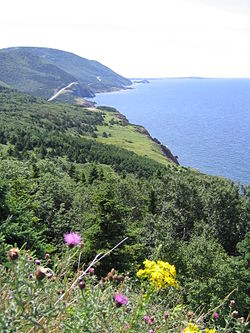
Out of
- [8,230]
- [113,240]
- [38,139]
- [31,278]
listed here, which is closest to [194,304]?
[113,240]

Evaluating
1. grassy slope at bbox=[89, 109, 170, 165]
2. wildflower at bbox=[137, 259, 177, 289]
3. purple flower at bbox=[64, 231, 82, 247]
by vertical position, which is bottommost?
grassy slope at bbox=[89, 109, 170, 165]

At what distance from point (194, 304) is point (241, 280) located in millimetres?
3259

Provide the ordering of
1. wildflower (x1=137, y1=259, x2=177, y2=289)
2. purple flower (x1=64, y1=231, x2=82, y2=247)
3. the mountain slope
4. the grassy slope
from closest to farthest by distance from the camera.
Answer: purple flower (x1=64, y1=231, x2=82, y2=247)
wildflower (x1=137, y1=259, x2=177, y2=289)
the mountain slope
the grassy slope

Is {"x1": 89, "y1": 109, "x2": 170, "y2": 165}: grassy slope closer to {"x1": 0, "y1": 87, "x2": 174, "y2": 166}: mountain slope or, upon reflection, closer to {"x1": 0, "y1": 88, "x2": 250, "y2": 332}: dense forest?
{"x1": 0, "y1": 87, "x2": 174, "y2": 166}: mountain slope

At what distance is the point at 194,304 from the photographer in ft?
62.1

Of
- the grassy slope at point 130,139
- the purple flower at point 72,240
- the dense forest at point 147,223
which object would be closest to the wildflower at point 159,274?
the dense forest at point 147,223

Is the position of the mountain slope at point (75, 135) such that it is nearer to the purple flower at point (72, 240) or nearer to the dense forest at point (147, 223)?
the dense forest at point (147, 223)

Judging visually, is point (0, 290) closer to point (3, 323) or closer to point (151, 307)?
point (3, 323)

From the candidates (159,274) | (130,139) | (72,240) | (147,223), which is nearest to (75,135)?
(130,139)

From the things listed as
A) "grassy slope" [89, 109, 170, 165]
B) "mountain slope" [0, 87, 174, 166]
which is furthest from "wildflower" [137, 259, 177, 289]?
"grassy slope" [89, 109, 170, 165]

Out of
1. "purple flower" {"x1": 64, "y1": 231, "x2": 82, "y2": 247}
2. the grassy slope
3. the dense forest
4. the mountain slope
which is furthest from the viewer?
the grassy slope

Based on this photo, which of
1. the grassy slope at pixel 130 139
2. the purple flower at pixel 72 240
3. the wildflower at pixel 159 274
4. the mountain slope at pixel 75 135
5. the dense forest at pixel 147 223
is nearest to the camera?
the purple flower at pixel 72 240

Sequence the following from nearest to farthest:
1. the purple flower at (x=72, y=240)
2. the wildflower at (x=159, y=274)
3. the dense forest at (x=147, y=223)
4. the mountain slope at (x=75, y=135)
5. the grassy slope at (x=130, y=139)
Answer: the purple flower at (x=72, y=240)
the wildflower at (x=159, y=274)
the dense forest at (x=147, y=223)
the mountain slope at (x=75, y=135)
the grassy slope at (x=130, y=139)

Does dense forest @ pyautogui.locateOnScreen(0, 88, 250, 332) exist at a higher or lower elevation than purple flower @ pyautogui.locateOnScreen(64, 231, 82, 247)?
lower
